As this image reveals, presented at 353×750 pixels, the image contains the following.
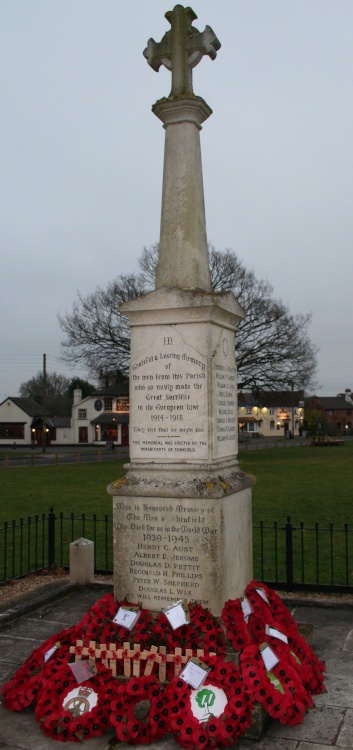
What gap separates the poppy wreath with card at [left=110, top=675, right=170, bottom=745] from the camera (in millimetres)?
4523

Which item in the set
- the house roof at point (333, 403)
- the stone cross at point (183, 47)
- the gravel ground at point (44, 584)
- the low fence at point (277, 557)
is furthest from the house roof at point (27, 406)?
the stone cross at point (183, 47)

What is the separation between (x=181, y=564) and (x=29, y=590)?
11.9ft

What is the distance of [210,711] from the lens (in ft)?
15.1

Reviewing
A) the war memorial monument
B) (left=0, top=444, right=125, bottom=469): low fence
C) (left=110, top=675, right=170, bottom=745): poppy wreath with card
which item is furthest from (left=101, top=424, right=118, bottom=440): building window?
(left=110, top=675, right=170, bottom=745): poppy wreath with card

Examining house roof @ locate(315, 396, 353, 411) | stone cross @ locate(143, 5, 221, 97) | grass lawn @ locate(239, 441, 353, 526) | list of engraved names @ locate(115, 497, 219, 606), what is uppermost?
stone cross @ locate(143, 5, 221, 97)

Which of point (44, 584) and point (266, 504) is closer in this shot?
point (44, 584)

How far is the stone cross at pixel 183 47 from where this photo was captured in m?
6.40

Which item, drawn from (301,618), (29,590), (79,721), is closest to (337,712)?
(79,721)

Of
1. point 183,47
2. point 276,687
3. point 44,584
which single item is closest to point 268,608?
point 276,687

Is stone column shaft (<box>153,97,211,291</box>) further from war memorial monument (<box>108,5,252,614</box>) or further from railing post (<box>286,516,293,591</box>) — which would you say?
railing post (<box>286,516,293,591</box>)

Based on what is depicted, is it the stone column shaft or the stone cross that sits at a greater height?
the stone cross

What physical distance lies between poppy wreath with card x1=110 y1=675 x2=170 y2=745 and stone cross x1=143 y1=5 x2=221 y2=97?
546 cm

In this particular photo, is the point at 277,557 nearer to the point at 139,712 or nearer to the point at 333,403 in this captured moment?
the point at 139,712

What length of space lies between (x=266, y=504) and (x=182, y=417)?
11.8 meters
